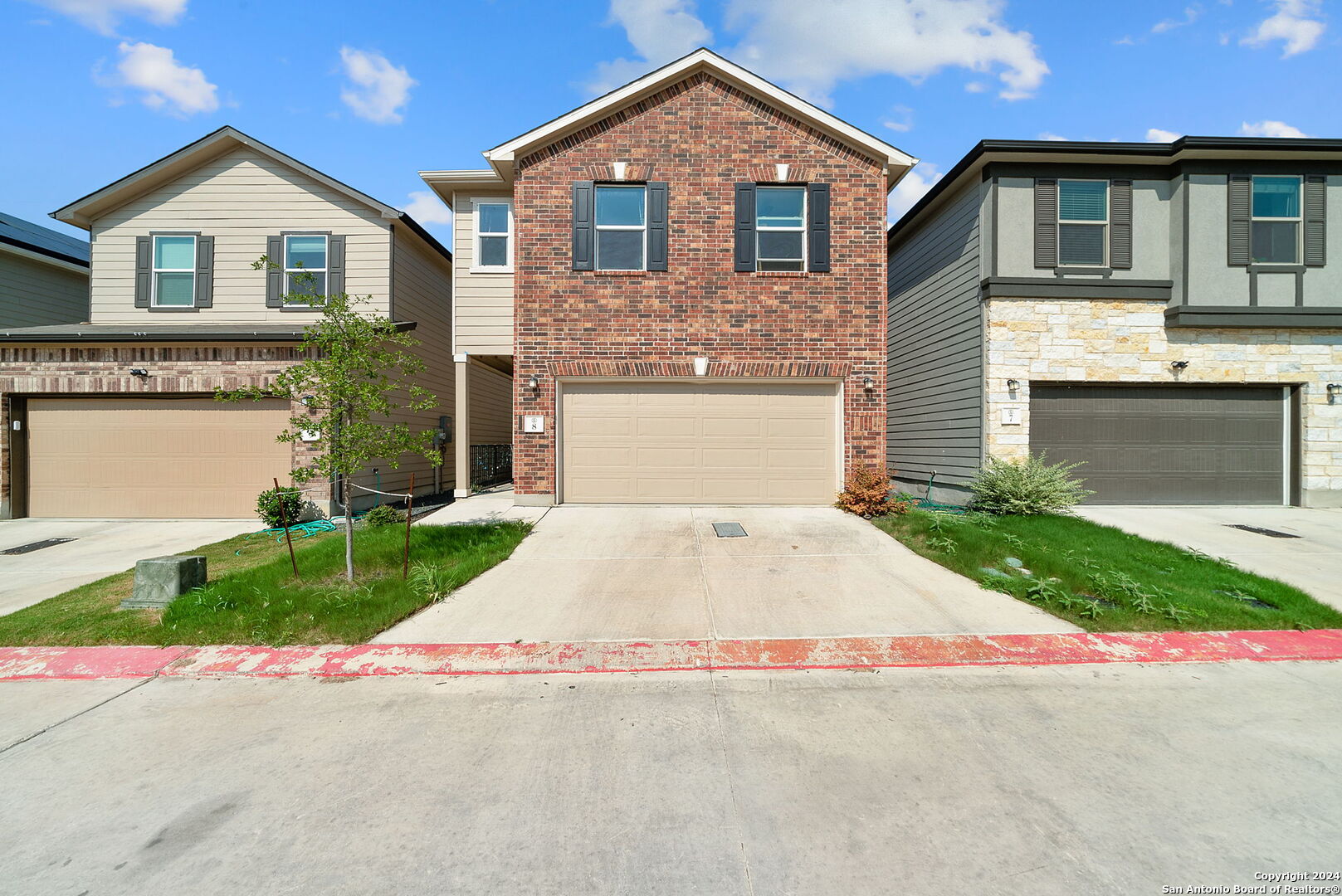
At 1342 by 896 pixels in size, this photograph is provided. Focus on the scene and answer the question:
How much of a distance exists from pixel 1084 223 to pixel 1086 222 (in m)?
0.04

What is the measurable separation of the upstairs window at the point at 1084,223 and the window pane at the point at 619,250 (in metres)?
8.04

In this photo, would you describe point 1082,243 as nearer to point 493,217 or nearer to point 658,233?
point 658,233

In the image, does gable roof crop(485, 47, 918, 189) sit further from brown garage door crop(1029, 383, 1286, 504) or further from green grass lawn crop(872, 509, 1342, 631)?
green grass lawn crop(872, 509, 1342, 631)

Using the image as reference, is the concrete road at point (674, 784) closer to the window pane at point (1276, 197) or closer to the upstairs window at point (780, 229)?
the upstairs window at point (780, 229)

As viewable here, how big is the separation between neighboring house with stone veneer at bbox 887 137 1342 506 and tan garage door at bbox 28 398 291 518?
14.0m

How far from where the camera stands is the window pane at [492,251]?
12.6 meters

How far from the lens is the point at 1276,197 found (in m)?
11.2

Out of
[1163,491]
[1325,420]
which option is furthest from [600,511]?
[1325,420]

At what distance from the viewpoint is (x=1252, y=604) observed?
588 cm

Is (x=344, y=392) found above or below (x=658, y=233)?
below

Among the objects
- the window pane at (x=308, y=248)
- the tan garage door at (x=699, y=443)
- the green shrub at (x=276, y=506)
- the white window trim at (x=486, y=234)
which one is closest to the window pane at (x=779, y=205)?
the tan garage door at (x=699, y=443)

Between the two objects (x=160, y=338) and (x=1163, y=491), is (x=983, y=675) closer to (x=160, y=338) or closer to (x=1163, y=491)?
(x=1163, y=491)

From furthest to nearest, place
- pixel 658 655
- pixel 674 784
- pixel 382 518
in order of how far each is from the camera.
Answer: pixel 382 518 < pixel 658 655 < pixel 674 784

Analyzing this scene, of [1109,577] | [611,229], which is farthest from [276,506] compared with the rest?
[1109,577]
